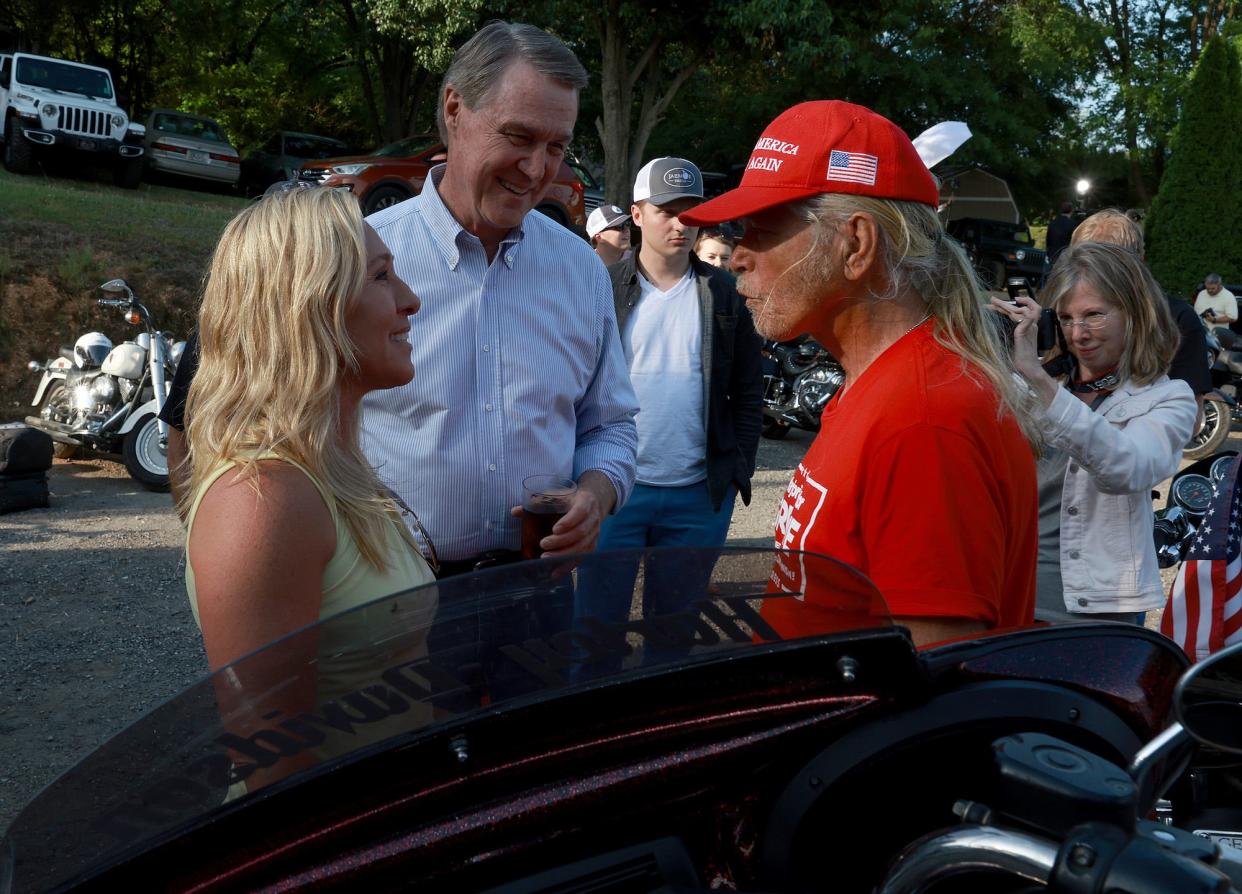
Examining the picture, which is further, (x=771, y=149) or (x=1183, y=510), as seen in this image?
(x=1183, y=510)

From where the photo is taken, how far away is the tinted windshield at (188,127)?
24.2m

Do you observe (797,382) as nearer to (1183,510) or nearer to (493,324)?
(1183,510)

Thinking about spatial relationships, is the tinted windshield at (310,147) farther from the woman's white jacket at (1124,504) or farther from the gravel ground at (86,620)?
the woman's white jacket at (1124,504)

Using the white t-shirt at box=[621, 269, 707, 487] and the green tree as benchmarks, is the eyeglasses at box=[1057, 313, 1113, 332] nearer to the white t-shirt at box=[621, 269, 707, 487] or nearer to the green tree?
the white t-shirt at box=[621, 269, 707, 487]

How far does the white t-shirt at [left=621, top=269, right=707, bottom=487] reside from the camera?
4.68 metres

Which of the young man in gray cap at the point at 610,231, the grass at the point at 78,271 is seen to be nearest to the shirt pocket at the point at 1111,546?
the young man in gray cap at the point at 610,231

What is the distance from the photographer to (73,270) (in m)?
11.2

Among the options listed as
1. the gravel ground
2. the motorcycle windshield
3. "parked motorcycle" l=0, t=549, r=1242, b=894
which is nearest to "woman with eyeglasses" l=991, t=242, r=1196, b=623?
the gravel ground

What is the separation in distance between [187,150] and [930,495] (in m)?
24.5

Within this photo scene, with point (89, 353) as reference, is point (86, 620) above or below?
below

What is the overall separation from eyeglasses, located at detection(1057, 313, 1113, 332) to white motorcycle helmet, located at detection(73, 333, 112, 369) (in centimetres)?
725

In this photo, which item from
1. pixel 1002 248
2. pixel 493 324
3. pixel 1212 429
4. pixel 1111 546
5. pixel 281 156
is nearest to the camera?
pixel 493 324

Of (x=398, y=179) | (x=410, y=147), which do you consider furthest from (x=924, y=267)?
(x=410, y=147)

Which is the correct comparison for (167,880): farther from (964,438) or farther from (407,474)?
(407,474)
